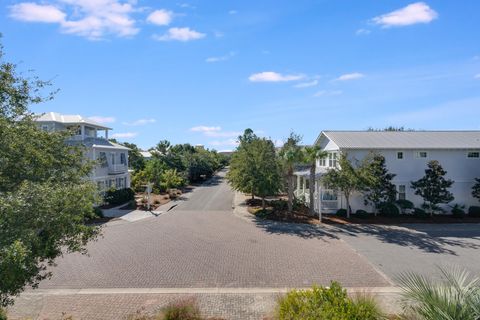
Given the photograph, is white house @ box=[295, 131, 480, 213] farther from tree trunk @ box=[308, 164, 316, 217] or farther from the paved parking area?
the paved parking area

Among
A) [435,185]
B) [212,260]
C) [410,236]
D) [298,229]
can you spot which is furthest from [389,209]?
[212,260]

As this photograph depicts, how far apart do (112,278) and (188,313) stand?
6.41 metres

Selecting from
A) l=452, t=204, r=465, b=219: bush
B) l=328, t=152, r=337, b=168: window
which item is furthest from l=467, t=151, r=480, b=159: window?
l=328, t=152, r=337, b=168: window

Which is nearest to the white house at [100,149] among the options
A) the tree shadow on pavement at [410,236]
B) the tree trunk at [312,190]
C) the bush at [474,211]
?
the tree trunk at [312,190]

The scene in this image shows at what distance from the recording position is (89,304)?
12164 millimetres

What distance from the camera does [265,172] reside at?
2917 cm

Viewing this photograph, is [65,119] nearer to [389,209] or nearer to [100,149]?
[100,149]

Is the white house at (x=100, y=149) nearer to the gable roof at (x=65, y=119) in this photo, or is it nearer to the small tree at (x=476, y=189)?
the gable roof at (x=65, y=119)

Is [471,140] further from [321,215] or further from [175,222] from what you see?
[175,222]

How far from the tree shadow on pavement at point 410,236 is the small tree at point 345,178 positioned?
277cm

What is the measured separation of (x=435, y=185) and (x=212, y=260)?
20.2 m

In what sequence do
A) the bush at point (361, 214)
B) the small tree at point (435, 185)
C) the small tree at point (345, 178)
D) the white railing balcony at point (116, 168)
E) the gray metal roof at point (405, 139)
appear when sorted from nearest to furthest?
the small tree at point (345, 178) < the bush at point (361, 214) < the small tree at point (435, 185) < the gray metal roof at point (405, 139) < the white railing balcony at point (116, 168)

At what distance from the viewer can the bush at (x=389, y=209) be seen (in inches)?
1114

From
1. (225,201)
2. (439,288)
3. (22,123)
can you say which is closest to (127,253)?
(22,123)
